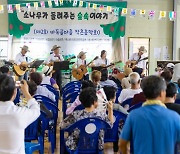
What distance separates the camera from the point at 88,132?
10.3 ft

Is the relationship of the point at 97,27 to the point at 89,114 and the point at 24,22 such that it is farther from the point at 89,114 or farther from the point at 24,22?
the point at 89,114

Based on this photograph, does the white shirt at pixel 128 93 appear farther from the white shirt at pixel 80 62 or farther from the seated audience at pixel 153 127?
the white shirt at pixel 80 62

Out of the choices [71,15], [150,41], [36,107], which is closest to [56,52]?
[71,15]

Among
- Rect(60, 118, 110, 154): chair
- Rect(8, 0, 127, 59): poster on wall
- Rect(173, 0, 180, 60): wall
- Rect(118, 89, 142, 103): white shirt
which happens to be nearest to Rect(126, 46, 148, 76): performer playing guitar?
Rect(8, 0, 127, 59): poster on wall

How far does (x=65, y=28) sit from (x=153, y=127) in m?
9.72

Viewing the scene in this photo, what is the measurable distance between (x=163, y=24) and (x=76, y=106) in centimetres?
873

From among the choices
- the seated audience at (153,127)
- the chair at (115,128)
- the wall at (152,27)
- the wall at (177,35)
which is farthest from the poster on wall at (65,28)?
the seated audience at (153,127)

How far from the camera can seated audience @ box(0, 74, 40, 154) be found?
7.06 ft

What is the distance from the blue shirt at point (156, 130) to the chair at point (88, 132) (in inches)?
42.5

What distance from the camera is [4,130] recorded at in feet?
7.06

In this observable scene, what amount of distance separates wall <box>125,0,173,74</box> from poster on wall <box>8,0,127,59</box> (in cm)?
45

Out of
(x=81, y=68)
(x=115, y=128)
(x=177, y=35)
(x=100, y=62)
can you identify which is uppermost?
(x=177, y=35)

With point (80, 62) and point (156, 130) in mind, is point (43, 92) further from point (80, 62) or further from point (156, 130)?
point (80, 62)

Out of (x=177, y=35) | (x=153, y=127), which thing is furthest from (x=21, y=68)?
(x=153, y=127)
